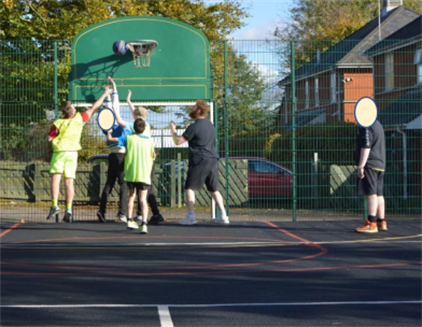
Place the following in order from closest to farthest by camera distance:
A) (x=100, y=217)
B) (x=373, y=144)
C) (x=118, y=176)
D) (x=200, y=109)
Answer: (x=373, y=144) → (x=200, y=109) → (x=118, y=176) → (x=100, y=217)

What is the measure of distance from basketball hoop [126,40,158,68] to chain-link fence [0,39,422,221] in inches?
36.2

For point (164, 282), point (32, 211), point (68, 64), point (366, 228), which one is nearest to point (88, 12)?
point (68, 64)

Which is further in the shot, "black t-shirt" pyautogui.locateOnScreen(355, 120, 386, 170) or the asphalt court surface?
"black t-shirt" pyautogui.locateOnScreen(355, 120, 386, 170)

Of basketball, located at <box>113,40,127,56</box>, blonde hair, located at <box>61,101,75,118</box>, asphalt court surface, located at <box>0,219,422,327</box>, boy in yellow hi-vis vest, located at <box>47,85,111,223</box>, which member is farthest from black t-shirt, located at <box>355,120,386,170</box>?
basketball, located at <box>113,40,127,56</box>

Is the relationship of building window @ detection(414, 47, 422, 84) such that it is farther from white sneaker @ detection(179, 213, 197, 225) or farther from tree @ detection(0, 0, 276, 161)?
white sneaker @ detection(179, 213, 197, 225)

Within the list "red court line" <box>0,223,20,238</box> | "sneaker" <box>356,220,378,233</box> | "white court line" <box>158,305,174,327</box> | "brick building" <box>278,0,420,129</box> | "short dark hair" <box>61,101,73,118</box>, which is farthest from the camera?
"brick building" <box>278,0,420,129</box>

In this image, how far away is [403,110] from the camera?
15.6 m

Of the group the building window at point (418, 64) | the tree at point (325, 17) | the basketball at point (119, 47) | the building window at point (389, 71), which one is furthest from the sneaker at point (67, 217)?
the tree at point (325, 17)

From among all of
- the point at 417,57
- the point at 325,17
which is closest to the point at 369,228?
the point at 417,57

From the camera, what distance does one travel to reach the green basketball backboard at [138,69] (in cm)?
1488

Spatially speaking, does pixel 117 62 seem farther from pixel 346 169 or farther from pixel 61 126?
pixel 346 169

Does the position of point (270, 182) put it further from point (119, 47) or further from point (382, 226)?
point (119, 47)

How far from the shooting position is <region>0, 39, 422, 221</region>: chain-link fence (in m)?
14.6

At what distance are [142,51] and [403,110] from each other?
5183mm
